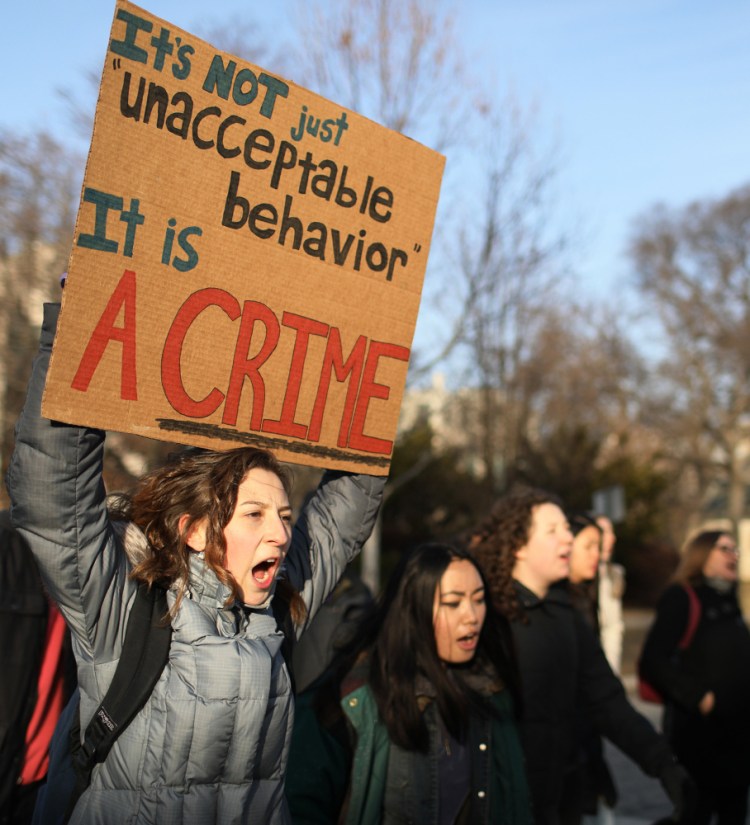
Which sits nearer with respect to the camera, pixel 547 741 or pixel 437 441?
pixel 547 741

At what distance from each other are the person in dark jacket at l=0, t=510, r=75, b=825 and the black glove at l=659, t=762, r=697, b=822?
85.0 inches

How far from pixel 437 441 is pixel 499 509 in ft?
52.1

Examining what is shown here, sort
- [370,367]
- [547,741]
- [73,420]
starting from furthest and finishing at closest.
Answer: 1. [547,741]
2. [370,367]
3. [73,420]

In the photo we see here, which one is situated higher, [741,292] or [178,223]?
[741,292]

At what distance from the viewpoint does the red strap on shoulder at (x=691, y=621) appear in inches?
213

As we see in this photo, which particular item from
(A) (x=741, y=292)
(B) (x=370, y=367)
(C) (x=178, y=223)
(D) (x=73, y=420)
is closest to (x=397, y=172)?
(B) (x=370, y=367)

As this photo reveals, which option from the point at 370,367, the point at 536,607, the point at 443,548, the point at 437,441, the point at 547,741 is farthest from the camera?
the point at 437,441

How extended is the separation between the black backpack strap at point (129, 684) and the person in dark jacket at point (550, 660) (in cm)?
189

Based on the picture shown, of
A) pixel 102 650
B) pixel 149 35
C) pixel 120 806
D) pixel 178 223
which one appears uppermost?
pixel 149 35

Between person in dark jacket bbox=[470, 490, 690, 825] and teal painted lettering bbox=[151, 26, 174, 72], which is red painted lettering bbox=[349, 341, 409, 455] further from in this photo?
person in dark jacket bbox=[470, 490, 690, 825]

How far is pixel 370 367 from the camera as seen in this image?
2959 mm

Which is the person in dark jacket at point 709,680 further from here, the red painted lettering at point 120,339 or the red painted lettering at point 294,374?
the red painted lettering at point 120,339

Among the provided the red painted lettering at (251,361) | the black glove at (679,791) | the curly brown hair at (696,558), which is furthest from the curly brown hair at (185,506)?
the curly brown hair at (696,558)

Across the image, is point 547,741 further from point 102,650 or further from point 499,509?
point 102,650
